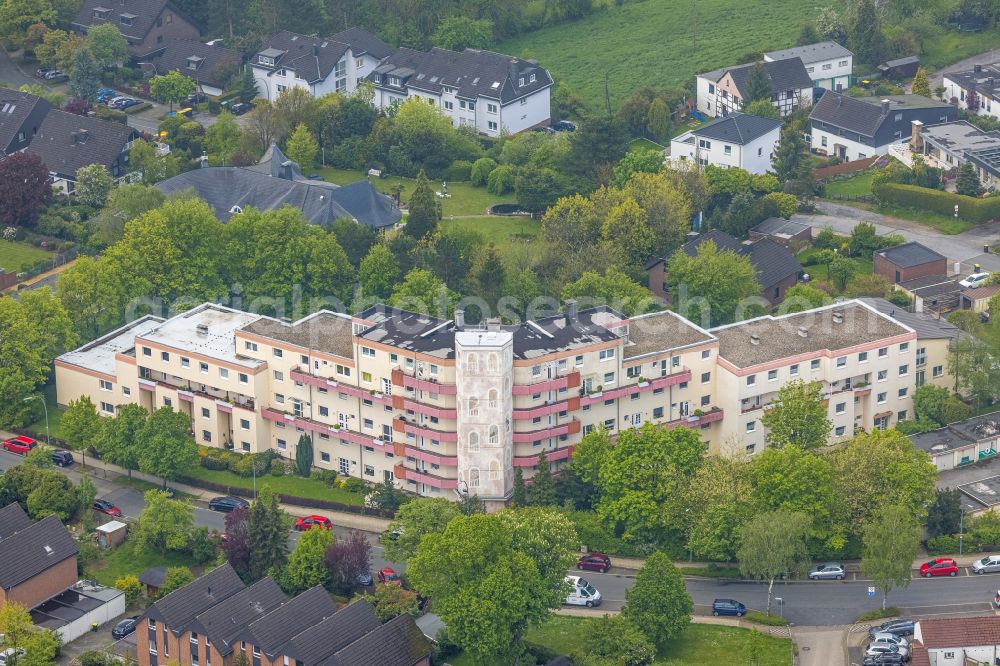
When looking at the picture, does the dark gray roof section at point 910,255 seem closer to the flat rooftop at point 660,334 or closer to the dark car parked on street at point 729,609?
the flat rooftop at point 660,334

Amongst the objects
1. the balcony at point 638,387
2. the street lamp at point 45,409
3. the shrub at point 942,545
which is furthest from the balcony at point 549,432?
the street lamp at point 45,409

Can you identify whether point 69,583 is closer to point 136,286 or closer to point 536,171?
point 136,286

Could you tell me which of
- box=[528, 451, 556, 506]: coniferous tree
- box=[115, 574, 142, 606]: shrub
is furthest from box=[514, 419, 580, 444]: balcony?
box=[115, 574, 142, 606]: shrub

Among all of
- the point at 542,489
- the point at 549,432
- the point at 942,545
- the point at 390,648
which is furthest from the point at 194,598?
the point at 942,545

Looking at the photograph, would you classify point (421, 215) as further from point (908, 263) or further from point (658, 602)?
point (658, 602)

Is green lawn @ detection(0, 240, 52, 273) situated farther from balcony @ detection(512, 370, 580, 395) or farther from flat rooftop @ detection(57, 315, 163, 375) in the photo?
balcony @ detection(512, 370, 580, 395)
